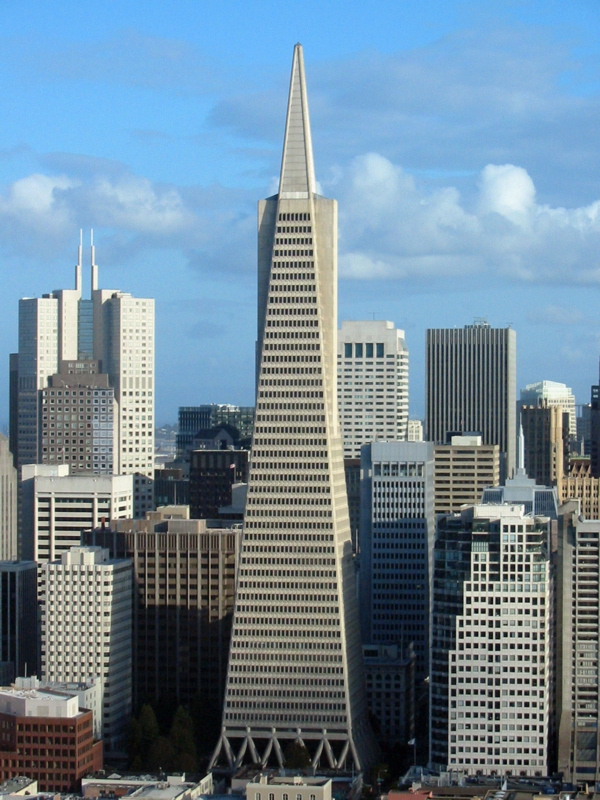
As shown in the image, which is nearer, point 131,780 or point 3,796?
point 3,796

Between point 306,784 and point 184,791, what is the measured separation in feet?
41.1

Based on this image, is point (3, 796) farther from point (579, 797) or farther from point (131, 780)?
point (579, 797)

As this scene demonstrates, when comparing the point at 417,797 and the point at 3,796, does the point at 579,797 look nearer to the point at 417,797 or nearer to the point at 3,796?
the point at 417,797

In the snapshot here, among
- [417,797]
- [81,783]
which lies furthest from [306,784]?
[81,783]

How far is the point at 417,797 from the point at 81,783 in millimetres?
36901

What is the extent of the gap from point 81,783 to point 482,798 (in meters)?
43.3

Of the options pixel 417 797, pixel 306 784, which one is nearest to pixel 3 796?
pixel 306 784

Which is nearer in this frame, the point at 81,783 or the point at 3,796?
the point at 3,796

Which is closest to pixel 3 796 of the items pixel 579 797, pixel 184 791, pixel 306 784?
pixel 184 791

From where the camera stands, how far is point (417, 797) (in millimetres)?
190250

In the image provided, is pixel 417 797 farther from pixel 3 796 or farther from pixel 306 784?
pixel 3 796

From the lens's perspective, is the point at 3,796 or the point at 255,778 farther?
the point at 255,778

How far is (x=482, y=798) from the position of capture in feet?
630

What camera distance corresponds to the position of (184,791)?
18812cm
